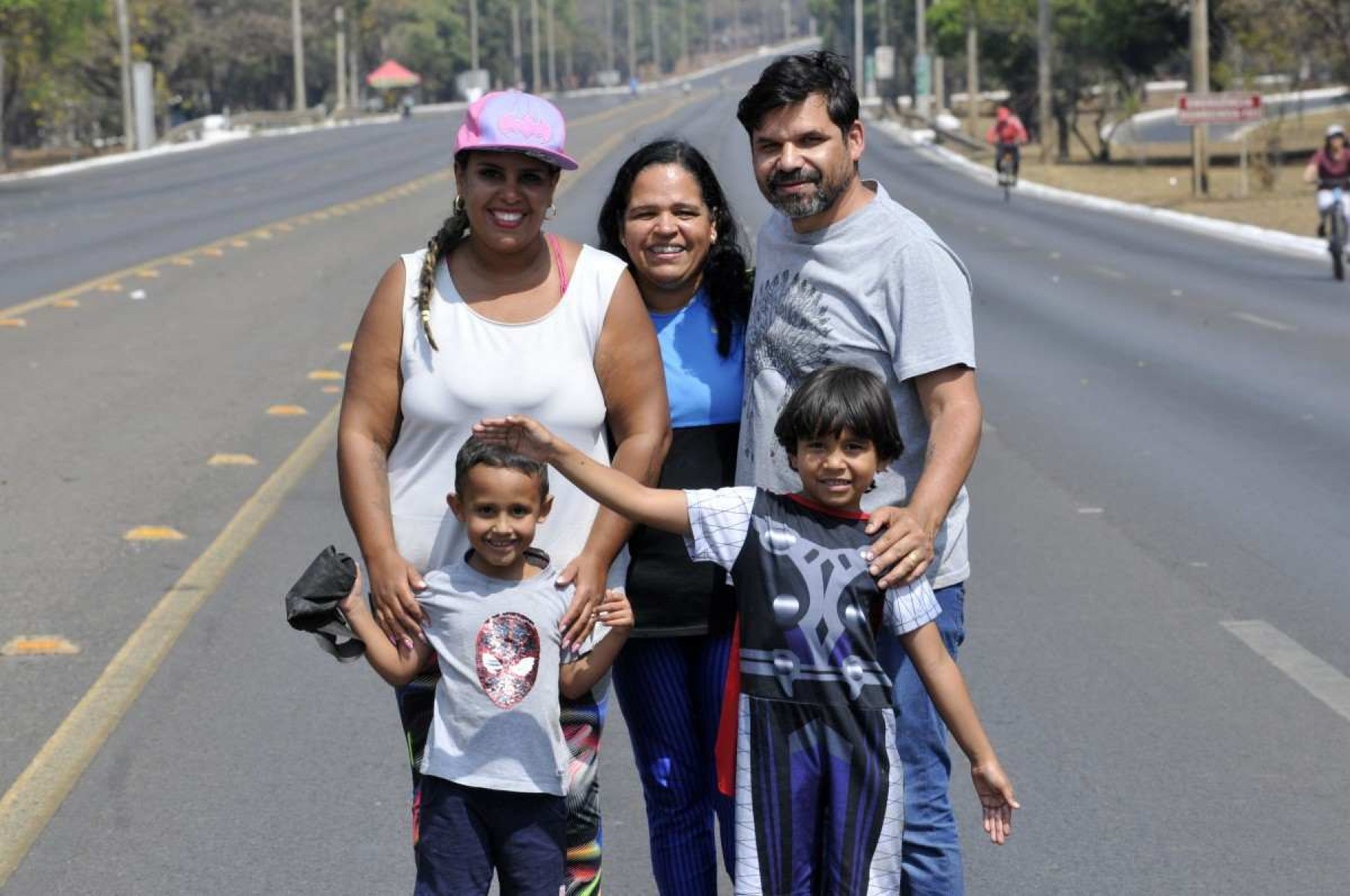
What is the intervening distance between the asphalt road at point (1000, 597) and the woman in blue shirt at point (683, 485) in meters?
0.98

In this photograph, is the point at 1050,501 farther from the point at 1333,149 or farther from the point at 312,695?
the point at 1333,149

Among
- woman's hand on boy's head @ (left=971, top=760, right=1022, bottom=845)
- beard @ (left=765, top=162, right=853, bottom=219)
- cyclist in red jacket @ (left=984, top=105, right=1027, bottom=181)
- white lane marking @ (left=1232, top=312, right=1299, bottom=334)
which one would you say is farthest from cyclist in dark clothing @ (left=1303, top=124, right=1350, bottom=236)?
woman's hand on boy's head @ (left=971, top=760, right=1022, bottom=845)

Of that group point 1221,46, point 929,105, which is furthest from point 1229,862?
point 929,105

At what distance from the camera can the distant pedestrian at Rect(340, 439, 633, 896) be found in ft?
12.7

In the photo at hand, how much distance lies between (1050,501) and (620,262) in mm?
6918

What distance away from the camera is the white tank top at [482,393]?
3.89 metres

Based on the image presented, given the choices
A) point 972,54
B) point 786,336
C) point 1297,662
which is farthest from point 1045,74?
point 786,336

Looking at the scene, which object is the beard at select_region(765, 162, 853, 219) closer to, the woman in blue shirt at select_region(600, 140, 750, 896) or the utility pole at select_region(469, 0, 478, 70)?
the woman in blue shirt at select_region(600, 140, 750, 896)

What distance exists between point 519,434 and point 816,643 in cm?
61

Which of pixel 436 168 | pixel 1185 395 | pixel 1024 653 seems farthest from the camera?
pixel 436 168

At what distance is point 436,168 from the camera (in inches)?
2072

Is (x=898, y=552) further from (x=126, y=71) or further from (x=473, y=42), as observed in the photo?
(x=473, y=42)

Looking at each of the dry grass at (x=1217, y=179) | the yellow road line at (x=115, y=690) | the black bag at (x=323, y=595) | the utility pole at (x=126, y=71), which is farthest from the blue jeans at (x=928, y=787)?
the utility pole at (x=126, y=71)

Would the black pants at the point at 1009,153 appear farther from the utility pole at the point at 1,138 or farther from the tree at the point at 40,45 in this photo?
the utility pole at the point at 1,138
